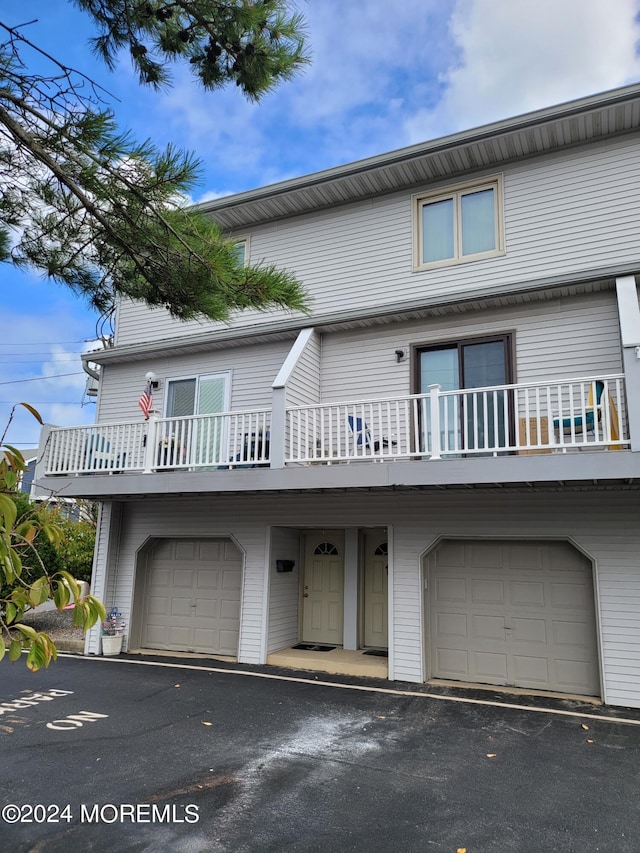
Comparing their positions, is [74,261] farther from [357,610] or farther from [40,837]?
[357,610]

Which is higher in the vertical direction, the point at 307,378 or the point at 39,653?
the point at 307,378

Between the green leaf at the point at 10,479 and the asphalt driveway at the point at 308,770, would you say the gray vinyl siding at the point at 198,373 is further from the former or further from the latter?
the green leaf at the point at 10,479

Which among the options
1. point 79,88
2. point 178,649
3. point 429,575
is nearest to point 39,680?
point 178,649

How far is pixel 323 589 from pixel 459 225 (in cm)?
693

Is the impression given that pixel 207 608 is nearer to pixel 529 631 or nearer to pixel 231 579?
pixel 231 579

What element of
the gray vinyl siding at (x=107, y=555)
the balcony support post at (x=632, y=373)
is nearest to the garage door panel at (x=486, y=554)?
the balcony support post at (x=632, y=373)

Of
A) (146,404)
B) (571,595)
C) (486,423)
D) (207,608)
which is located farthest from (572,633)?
(146,404)

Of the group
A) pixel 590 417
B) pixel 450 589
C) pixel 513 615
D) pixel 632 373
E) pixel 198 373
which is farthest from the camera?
pixel 198 373

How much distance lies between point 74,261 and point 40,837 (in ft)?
13.6

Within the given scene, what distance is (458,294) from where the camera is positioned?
9.25 metres

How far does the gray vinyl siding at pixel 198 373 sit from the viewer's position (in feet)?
36.2

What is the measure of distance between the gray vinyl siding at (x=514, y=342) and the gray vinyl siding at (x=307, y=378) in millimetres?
172

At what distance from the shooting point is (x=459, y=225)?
983cm

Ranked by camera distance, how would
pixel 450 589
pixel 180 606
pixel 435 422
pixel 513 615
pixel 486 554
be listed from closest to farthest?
pixel 435 422 < pixel 513 615 < pixel 486 554 < pixel 450 589 < pixel 180 606
